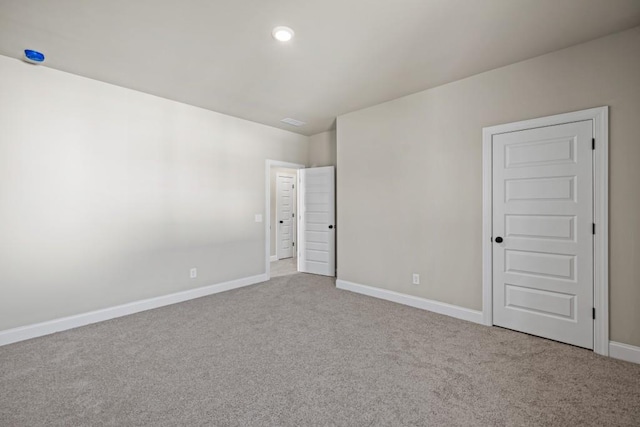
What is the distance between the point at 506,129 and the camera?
3002 millimetres

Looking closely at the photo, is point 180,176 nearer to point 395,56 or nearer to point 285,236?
point 395,56

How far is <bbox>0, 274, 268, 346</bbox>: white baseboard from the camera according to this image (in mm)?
2814

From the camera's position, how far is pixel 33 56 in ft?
8.90

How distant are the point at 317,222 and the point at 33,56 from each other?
428 centimetres

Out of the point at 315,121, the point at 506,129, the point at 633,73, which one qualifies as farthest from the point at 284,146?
the point at 633,73

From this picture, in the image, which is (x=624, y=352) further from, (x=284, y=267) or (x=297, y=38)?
Answer: (x=284, y=267)

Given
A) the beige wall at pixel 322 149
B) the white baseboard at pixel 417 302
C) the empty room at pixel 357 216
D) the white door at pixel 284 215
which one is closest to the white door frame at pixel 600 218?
the empty room at pixel 357 216

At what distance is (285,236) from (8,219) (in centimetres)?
517

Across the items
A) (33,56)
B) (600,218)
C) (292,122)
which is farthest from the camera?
(292,122)

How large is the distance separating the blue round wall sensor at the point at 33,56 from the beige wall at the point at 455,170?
3.61 meters

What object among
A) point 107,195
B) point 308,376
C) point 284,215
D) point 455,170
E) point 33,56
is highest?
point 33,56

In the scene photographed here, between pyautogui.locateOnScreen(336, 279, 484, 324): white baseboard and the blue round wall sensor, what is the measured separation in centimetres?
448

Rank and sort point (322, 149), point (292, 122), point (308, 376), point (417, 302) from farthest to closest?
1. point (322, 149)
2. point (292, 122)
3. point (417, 302)
4. point (308, 376)

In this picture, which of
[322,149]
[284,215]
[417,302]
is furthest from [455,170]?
[284,215]
